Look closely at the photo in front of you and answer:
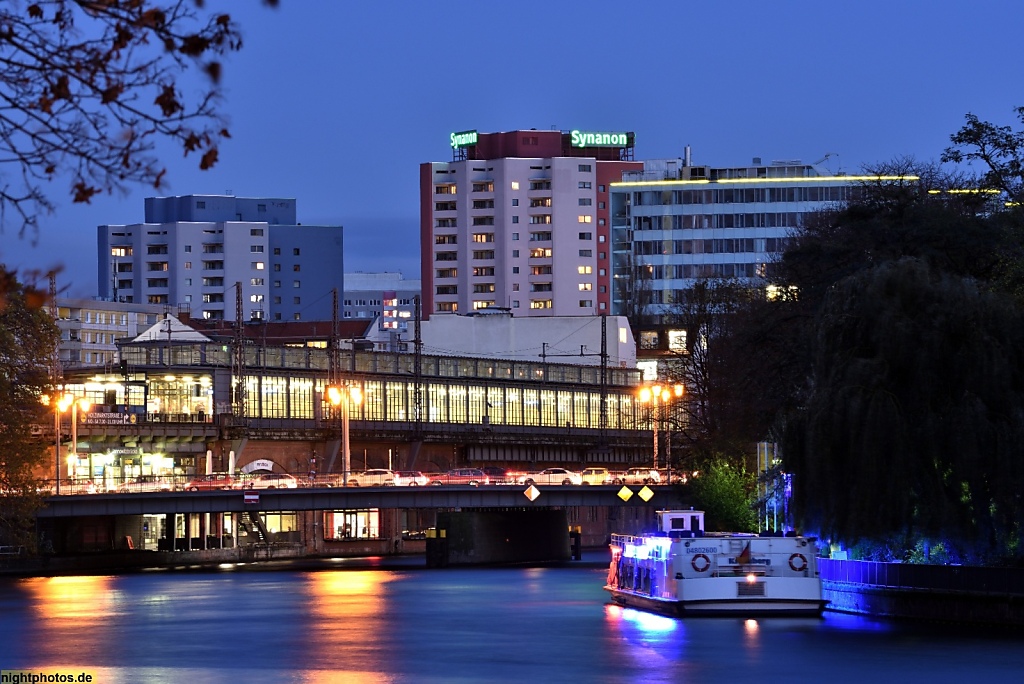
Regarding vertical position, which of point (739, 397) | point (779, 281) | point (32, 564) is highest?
point (779, 281)

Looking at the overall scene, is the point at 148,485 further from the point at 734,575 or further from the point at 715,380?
the point at 734,575

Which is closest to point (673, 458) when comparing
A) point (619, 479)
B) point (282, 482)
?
point (619, 479)

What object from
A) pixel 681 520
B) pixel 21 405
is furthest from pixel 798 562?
pixel 21 405

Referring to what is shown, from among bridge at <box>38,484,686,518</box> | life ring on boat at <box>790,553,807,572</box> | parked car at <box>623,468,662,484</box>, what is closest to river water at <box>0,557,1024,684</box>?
life ring on boat at <box>790,553,807,572</box>

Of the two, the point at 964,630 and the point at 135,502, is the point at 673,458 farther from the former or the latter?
the point at 964,630

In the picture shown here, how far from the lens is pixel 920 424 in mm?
51906

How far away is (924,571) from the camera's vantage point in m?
54.1

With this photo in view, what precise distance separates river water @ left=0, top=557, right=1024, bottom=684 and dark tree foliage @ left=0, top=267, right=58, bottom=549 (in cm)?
1134

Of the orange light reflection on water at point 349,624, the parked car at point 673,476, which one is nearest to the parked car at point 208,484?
the orange light reflection on water at point 349,624

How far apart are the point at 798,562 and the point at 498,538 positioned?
59.9 m

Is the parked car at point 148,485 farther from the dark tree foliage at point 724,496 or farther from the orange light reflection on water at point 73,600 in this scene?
the dark tree foliage at point 724,496

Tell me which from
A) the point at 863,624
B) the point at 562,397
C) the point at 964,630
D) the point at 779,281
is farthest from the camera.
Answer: the point at 562,397

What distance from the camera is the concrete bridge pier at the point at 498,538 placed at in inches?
4400

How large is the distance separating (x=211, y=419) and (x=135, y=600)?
64.8 m
